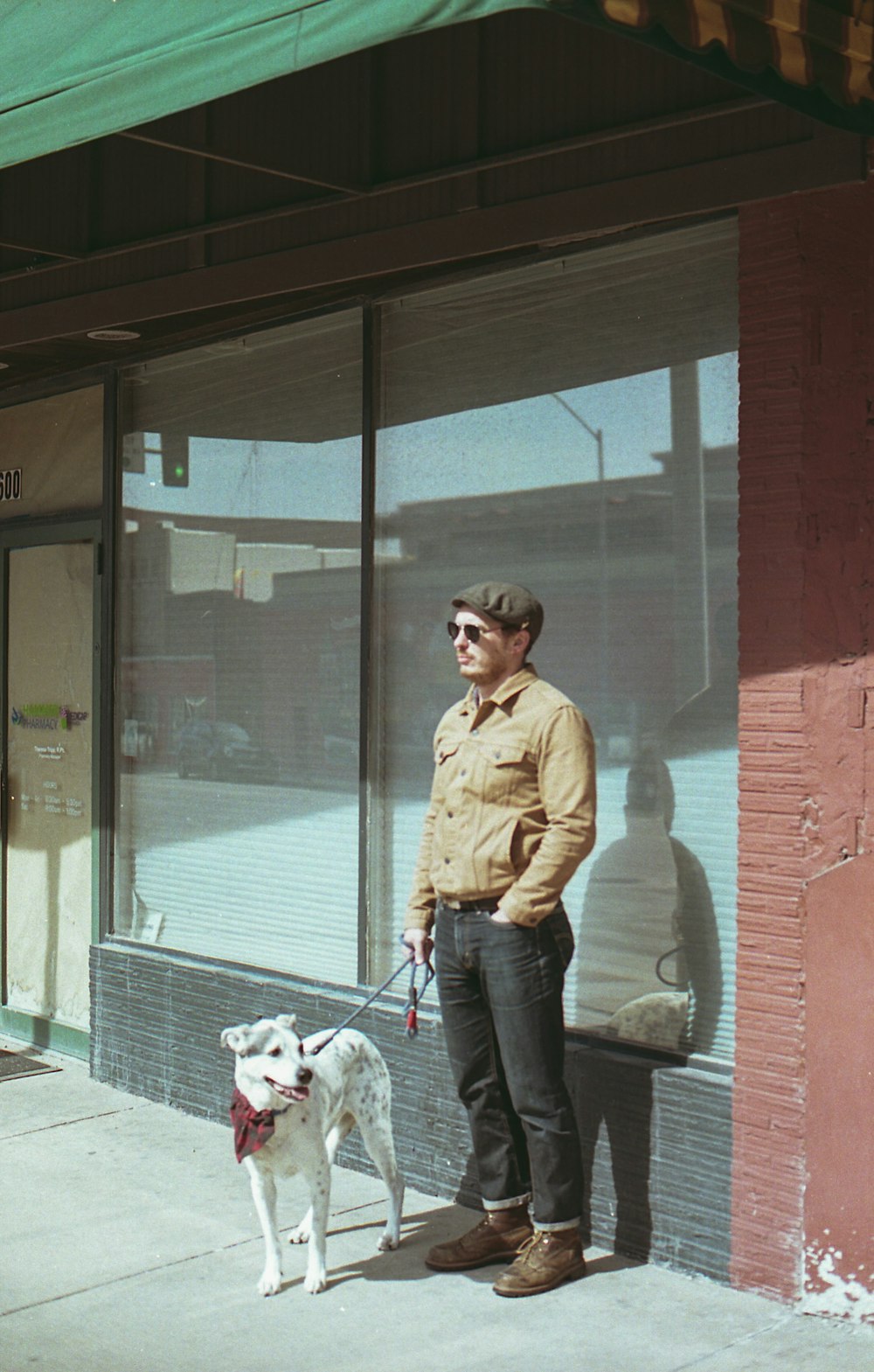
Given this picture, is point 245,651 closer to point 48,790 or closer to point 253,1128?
point 48,790

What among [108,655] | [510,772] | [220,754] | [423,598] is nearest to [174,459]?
[108,655]

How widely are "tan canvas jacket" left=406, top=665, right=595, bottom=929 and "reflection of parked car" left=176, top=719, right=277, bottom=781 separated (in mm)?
2036

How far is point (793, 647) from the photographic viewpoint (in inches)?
188

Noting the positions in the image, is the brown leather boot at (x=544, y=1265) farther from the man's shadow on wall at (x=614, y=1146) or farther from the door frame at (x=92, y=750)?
the door frame at (x=92, y=750)

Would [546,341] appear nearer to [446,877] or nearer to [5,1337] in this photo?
[446,877]

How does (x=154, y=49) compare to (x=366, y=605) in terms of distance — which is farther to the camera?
(x=366, y=605)

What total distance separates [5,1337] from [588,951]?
7.50 feet

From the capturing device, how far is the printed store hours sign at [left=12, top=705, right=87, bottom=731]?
8.21 m

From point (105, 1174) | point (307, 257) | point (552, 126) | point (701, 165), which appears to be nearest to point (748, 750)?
point (701, 165)

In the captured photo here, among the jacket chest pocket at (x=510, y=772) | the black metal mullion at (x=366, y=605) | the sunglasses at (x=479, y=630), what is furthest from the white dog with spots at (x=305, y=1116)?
the sunglasses at (x=479, y=630)

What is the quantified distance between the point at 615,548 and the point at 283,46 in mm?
2111

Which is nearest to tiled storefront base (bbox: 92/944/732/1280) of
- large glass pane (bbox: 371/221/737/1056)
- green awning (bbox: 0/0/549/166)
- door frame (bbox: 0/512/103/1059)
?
large glass pane (bbox: 371/221/737/1056)

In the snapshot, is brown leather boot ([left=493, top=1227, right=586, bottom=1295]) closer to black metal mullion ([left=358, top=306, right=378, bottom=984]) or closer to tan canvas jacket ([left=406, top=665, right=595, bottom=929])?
tan canvas jacket ([left=406, top=665, right=595, bottom=929])

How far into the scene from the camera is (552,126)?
5.42 metres
